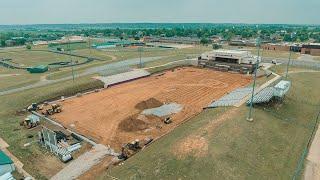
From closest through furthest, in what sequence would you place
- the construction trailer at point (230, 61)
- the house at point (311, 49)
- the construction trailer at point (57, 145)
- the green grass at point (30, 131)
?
the green grass at point (30, 131)
the construction trailer at point (57, 145)
the construction trailer at point (230, 61)
the house at point (311, 49)

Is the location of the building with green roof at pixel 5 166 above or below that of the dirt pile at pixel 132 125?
below

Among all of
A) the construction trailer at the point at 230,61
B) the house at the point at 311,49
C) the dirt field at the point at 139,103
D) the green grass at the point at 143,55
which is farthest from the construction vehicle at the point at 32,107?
the house at the point at 311,49

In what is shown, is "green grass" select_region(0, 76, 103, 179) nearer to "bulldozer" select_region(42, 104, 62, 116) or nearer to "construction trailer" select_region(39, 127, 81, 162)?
"construction trailer" select_region(39, 127, 81, 162)

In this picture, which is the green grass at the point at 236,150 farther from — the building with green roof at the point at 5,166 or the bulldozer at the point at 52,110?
the bulldozer at the point at 52,110

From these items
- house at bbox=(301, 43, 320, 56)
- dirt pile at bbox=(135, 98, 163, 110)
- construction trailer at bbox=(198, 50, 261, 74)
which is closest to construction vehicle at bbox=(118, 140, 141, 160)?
dirt pile at bbox=(135, 98, 163, 110)

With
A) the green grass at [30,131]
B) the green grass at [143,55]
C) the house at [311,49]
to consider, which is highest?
the house at [311,49]
